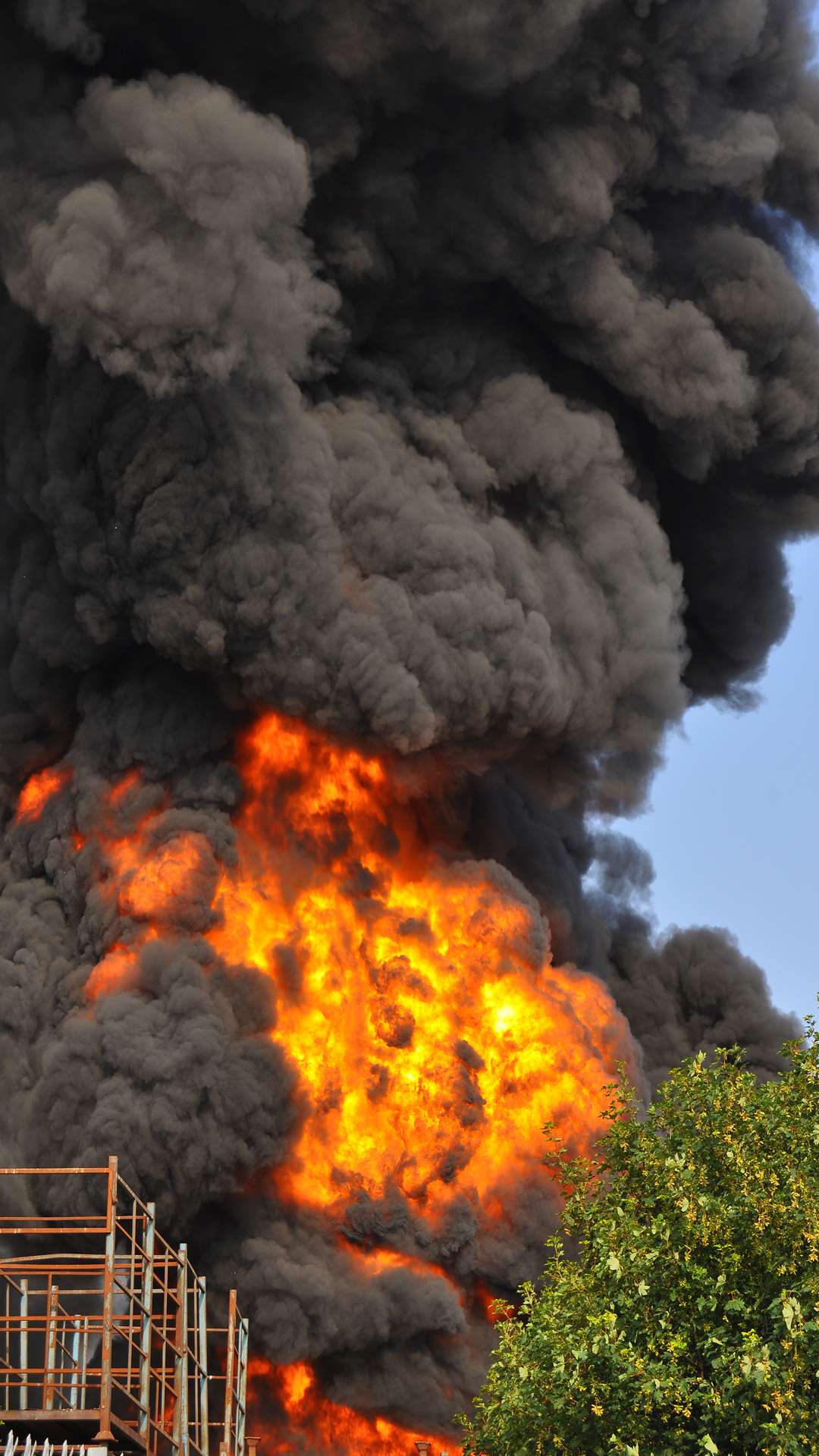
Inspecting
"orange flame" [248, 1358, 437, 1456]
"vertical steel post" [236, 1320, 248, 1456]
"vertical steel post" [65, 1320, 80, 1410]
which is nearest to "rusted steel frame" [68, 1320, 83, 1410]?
"vertical steel post" [65, 1320, 80, 1410]

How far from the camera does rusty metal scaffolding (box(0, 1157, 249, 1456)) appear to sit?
28.6 meters

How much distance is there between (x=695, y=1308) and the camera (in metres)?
27.8

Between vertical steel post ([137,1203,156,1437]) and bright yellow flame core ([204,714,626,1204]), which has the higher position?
bright yellow flame core ([204,714,626,1204])

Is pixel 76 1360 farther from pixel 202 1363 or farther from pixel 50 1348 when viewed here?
pixel 50 1348

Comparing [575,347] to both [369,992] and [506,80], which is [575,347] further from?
[369,992]

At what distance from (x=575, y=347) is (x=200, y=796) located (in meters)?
12.9

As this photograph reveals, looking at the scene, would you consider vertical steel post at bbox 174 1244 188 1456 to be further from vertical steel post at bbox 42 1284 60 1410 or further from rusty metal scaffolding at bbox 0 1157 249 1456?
vertical steel post at bbox 42 1284 60 1410

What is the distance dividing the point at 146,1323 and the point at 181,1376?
5.27 ft

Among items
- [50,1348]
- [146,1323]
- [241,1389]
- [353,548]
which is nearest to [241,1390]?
[241,1389]

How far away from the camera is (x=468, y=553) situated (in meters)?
46.8

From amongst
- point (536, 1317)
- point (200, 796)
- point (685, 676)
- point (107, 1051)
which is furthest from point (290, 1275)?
point (685, 676)

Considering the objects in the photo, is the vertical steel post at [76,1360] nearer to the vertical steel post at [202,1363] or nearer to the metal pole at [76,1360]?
the metal pole at [76,1360]

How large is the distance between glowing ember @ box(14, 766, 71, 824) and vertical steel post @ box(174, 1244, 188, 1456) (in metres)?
17.9

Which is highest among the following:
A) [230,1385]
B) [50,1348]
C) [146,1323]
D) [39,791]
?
[39,791]
